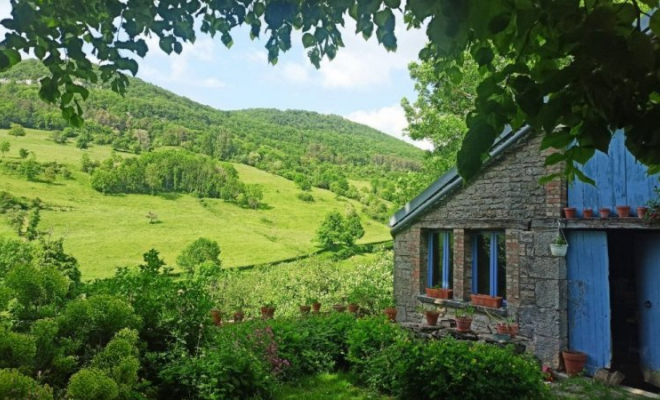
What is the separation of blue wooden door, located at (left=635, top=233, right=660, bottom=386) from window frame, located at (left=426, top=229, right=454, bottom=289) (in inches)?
136

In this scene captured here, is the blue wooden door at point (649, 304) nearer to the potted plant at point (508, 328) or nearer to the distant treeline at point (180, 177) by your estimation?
the potted plant at point (508, 328)

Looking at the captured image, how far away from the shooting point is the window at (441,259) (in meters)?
9.73

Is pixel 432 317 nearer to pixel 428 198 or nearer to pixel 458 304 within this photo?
pixel 458 304

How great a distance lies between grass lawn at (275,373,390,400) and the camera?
6.58 m

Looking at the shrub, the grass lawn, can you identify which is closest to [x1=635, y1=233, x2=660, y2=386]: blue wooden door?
the grass lawn

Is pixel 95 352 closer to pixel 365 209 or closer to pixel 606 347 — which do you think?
pixel 606 347

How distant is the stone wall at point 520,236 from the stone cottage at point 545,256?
0.02 meters

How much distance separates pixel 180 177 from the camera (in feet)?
152

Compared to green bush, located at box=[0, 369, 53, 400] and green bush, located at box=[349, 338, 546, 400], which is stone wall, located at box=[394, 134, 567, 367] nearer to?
green bush, located at box=[349, 338, 546, 400]

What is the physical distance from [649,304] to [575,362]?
1491 mm

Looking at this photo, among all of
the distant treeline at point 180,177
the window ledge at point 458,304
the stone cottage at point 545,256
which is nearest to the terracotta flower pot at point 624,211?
the stone cottage at point 545,256

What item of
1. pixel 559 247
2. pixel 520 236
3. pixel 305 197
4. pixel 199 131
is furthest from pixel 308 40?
pixel 199 131

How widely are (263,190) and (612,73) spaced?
157ft

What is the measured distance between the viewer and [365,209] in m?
44.7
